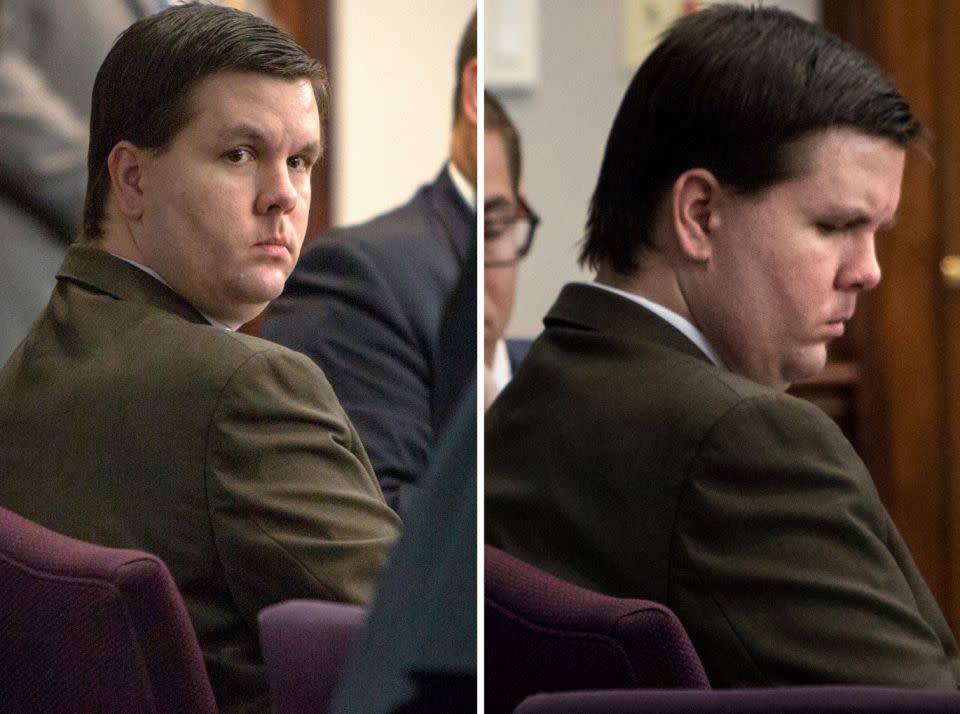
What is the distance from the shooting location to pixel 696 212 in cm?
153

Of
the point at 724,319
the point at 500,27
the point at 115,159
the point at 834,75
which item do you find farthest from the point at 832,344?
the point at 115,159

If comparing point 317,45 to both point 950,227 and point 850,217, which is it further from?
point 950,227

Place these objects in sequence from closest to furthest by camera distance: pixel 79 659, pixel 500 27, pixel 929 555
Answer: pixel 79 659 < pixel 500 27 < pixel 929 555

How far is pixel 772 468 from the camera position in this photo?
134 cm

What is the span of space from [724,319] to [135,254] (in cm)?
61

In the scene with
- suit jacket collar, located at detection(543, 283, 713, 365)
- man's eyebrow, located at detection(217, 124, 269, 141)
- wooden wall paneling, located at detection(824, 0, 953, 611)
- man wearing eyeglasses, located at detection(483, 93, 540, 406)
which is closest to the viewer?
man's eyebrow, located at detection(217, 124, 269, 141)

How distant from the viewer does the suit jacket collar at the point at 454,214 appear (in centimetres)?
151

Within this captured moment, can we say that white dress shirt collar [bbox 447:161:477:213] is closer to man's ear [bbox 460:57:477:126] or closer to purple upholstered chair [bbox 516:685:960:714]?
man's ear [bbox 460:57:477:126]

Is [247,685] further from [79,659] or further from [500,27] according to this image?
[500,27]


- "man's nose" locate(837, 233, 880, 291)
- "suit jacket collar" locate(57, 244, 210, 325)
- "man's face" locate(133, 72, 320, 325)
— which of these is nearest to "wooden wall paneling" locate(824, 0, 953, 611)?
"man's nose" locate(837, 233, 880, 291)

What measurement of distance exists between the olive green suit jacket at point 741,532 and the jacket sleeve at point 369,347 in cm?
17

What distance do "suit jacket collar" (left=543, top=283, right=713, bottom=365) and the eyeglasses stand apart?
0.10 metres

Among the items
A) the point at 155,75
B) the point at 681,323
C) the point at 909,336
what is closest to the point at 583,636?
the point at 681,323

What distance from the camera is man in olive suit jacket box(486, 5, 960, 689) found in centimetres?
135
